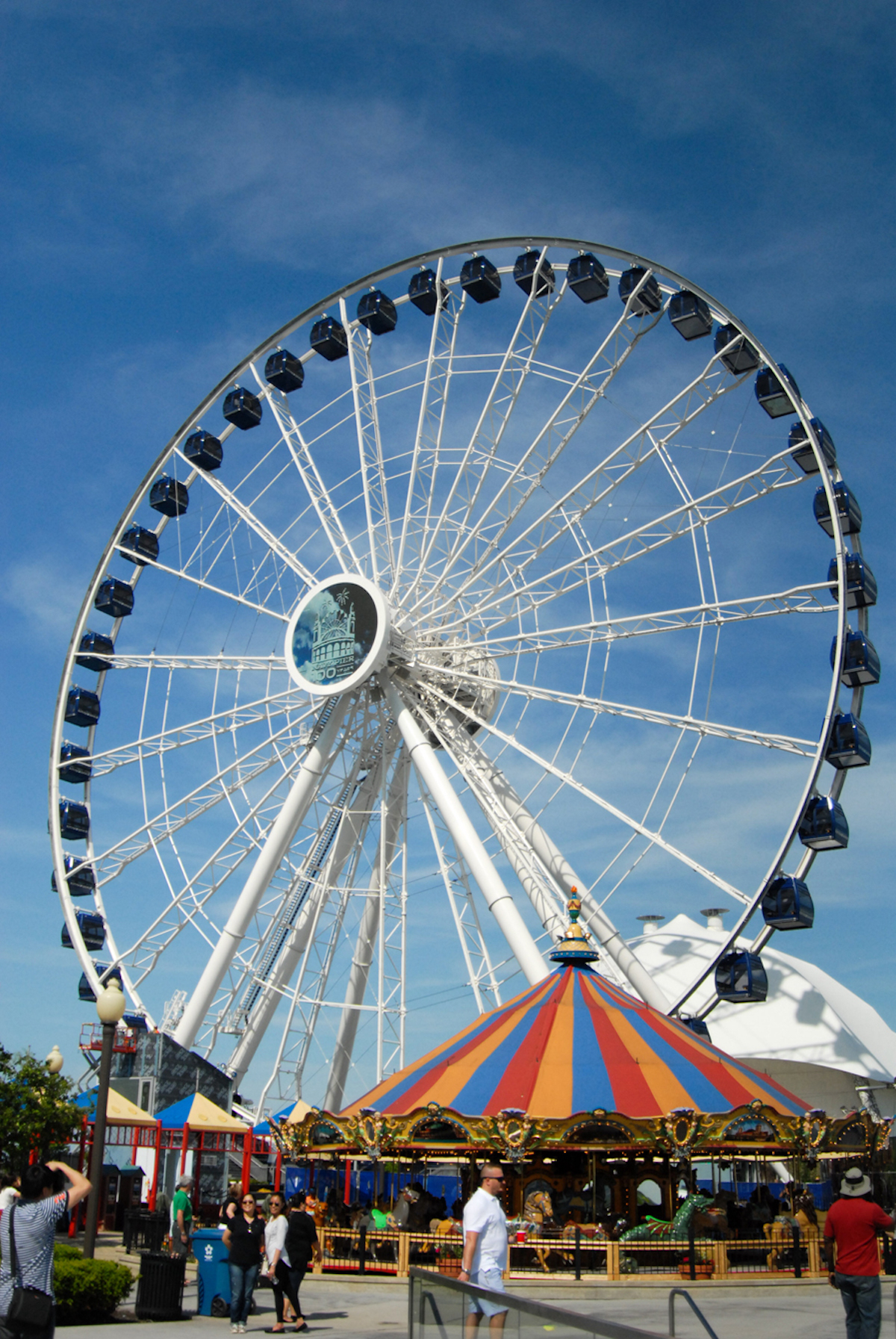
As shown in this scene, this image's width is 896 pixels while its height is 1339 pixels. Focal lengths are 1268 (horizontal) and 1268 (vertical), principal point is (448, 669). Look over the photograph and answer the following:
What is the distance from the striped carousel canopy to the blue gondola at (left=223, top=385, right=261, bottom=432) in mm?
15952

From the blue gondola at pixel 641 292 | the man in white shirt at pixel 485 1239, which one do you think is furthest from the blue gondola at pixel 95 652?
the man in white shirt at pixel 485 1239

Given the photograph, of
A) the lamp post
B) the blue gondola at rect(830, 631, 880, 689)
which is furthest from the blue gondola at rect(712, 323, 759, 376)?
the lamp post

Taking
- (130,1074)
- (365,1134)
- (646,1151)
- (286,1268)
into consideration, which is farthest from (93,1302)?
(130,1074)

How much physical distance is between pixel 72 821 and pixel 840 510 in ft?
59.9

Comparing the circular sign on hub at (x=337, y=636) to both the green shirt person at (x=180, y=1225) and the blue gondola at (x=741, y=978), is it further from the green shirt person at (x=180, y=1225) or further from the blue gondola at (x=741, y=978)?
the green shirt person at (x=180, y=1225)

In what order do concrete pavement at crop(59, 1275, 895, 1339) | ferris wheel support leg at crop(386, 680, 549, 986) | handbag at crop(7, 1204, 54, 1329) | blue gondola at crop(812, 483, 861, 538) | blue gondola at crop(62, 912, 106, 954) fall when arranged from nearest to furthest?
1. handbag at crop(7, 1204, 54, 1329)
2. concrete pavement at crop(59, 1275, 895, 1339)
3. ferris wheel support leg at crop(386, 680, 549, 986)
4. blue gondola at crop(812, 483, 861, 538)
5. blue gondola at crop(62, 912, 106, 954)

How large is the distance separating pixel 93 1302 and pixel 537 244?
2290 centimetres

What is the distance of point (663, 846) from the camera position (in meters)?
23.2

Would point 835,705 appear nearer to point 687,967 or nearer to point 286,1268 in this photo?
point 286,1268

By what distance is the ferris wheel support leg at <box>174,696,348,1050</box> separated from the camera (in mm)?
25719

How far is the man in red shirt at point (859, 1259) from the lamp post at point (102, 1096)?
6.68m

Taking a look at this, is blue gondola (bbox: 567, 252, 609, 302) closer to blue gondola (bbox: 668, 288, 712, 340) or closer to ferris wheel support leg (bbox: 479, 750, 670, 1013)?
blue gondola (bbox: 668, 288, 712, 340)

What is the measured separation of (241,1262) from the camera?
11.5 m

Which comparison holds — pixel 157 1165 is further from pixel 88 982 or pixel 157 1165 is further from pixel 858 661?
pixel 858 661
